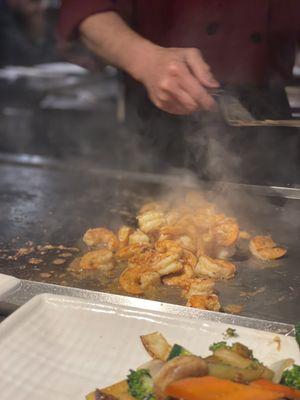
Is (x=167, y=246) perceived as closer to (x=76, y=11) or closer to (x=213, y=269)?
(x=213, y=269)

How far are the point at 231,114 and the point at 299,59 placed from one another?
3.15m

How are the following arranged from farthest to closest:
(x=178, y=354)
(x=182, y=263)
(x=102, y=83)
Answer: (x=102, y=83), (x=182, y=263), (x=178, y=354)

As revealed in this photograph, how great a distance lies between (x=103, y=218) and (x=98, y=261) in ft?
2.14

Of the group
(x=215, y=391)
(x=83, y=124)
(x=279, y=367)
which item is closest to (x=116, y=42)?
(x=279, y=367)

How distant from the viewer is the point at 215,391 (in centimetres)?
133

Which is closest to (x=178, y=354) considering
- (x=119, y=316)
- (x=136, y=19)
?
(x=119, y=316)

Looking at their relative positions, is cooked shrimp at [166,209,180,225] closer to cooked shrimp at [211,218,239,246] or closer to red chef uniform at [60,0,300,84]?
cooked shrimp at [211,218,239,246]

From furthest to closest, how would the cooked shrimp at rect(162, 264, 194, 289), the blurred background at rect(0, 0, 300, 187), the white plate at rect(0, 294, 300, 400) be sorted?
the blurred background at rect(0, 0, 300, 187), the cooked shrimp at rect(162, 264, 194, 289), the white plate at rect(0, 294, 300, 400)

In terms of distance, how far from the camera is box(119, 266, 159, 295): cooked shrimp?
214 cm

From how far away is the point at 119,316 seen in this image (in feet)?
5.76

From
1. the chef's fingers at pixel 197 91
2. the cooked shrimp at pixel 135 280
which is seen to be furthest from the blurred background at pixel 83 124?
the cooked shrimp at pixel 135 280

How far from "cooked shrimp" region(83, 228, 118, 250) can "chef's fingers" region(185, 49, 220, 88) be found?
807 millimetres

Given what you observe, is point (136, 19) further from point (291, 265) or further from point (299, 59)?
point (299, 59)

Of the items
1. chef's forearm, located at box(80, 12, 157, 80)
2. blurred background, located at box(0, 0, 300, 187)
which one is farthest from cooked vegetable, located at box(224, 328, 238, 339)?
chef's forearm, located at box(80, 12, 157, 80)
